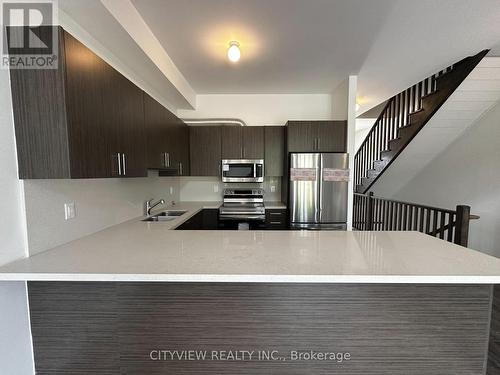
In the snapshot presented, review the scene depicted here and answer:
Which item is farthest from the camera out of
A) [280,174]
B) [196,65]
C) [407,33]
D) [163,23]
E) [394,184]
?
[394,184]

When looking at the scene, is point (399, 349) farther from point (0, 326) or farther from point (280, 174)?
point (280, 174)

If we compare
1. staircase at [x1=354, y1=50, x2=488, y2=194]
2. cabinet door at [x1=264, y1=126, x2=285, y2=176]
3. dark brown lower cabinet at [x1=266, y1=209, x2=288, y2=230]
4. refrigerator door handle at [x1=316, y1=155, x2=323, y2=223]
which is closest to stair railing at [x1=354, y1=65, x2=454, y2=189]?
staircase at [x1=354, y1=50, x2=488, y2=194]

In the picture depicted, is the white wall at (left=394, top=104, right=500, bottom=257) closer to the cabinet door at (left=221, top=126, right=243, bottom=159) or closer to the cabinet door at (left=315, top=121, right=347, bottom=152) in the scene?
the cabinet door at (left=315, top=121, right=347, bottom=152)

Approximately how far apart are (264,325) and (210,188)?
299 centimetres

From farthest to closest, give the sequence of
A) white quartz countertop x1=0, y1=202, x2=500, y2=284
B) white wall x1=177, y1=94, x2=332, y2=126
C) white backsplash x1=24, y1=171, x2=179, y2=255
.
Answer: white wall x1=177, y1=94, x2=332, y2=126 → white backsplash x1=24, y1=171, x2=179, y2=255 → white quartz countertop x1=0, y1=202, x2=500, y2=284

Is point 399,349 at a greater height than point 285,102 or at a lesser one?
lesser

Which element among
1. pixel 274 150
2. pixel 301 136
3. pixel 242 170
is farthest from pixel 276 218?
pixel 301 136

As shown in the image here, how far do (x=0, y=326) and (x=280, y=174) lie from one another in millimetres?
3237

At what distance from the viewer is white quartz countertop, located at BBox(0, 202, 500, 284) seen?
1.09 metres

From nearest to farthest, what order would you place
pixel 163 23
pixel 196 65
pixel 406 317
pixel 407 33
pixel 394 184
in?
pixel 406 317 → pixel 163 23 → pixel 407 33 → pixel 196 65 → pixel 394 184

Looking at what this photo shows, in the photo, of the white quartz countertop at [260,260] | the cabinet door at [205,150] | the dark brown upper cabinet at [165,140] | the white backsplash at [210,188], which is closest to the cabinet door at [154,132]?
the dark brown upper cabinet at [165,140]

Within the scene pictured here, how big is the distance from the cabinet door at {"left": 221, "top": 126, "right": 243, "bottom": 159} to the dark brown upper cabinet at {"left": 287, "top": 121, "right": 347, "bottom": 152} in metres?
0.80

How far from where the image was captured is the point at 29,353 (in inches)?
50.0

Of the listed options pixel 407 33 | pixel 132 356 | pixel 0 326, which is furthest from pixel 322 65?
pixel 0 326
